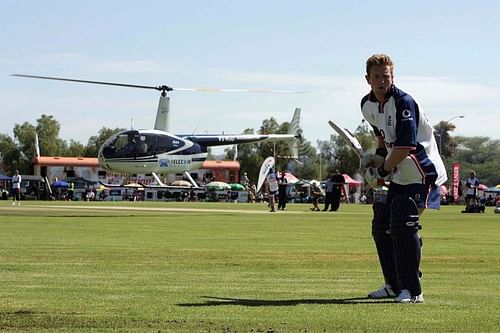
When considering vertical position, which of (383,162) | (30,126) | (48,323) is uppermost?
(30,126)

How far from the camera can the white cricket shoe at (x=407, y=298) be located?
9195mm

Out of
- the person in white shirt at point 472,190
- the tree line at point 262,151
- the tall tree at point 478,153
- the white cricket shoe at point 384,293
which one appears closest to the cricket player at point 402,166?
the white cricket shoe at point 384,293

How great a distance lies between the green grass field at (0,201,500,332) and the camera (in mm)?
7609

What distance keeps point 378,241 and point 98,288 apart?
2.63 m

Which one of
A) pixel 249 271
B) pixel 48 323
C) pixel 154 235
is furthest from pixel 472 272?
pixel 154 235

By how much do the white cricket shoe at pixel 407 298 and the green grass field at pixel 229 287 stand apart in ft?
0.34

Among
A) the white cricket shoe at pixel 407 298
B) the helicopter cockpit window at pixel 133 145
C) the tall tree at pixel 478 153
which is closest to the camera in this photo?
the white cricket shoe at pixel 407 298

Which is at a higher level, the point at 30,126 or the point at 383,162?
the point at 30,126

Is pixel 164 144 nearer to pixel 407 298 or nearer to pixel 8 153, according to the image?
pixel 407 298

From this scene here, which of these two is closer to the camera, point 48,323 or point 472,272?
point 48,323

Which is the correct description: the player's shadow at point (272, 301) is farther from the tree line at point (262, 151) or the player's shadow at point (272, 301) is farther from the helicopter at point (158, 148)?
the tree line at point (262, 151)

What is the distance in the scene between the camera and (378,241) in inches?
398

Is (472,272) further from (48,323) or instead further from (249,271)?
(48,323)

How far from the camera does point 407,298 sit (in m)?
9.26
